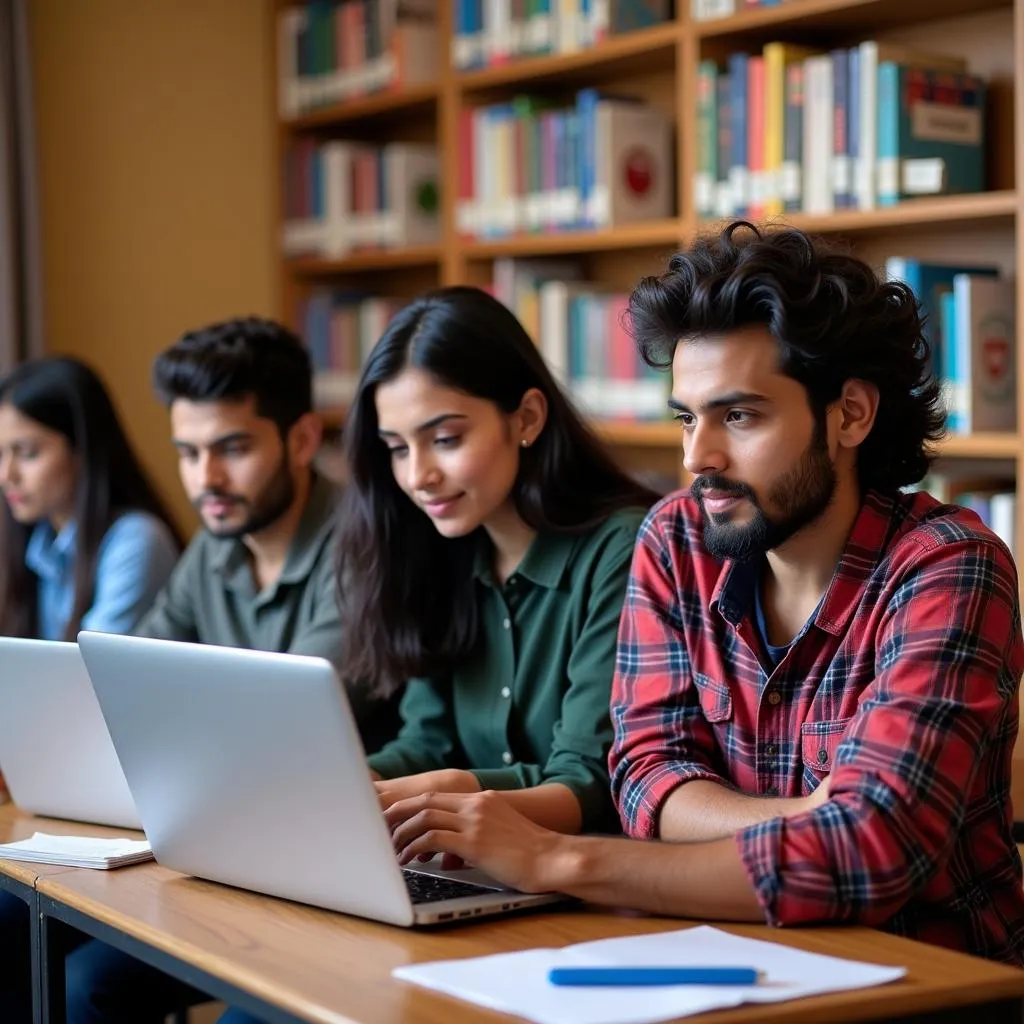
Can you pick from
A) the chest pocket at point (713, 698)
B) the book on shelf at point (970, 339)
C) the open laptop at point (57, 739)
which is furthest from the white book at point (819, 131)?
the open laptop at point (57, 739)

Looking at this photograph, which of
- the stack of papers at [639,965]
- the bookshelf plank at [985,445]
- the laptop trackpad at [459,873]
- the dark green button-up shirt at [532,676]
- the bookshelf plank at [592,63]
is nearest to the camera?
the stack of papers at [639,965]

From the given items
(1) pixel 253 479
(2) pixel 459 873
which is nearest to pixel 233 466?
(1) pixel 253 479

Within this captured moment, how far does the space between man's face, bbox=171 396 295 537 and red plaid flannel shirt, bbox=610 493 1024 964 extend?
0.90 m

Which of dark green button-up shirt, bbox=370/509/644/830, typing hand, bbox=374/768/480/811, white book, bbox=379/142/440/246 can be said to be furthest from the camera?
white book, bbox=379/142/440/246

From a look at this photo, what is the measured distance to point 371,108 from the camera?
155 inches

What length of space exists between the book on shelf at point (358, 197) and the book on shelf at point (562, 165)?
0.28 metres

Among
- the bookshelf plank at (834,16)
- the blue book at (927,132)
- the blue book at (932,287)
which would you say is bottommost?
the blue book at (932,287)

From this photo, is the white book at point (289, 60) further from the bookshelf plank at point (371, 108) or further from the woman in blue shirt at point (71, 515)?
the woman in blue shirt at point (71, 515)

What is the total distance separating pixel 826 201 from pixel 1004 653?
5.36ft

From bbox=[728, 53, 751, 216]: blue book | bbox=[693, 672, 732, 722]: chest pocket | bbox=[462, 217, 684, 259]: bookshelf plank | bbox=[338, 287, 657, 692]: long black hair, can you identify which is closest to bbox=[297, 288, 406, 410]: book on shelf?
bbox=[462, 217, 684, 259]: bookshelf plank

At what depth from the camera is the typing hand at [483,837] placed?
139 cm

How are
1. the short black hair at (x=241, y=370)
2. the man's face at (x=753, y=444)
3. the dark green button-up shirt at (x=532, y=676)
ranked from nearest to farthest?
the man's face at (x=753, y=444) → the dark green button-up shirt at (x=532, y=676) → the short black hair at (x=241, y=370)

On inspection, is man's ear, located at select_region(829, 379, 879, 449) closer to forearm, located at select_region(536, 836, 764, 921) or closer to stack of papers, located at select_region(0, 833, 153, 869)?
forearm, located at select_region(536, 836, 764, 921)

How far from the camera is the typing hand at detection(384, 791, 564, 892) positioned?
139cm
